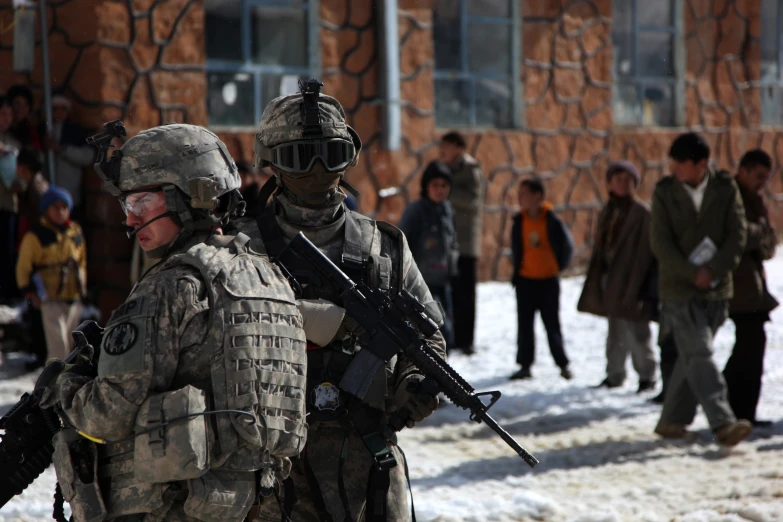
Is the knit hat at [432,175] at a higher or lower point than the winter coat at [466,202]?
higher

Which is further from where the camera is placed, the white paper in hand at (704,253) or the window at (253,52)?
the window at (253,52)

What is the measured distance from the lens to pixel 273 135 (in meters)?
3.41

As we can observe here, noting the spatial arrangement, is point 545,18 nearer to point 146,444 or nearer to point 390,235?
point 390,235

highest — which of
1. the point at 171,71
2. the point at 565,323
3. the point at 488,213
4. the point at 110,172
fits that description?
the point at 171,71

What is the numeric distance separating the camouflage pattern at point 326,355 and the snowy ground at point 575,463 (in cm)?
169

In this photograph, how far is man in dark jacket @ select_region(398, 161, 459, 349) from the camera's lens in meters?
7.71

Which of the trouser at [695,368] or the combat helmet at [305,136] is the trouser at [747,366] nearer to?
the trouser at [695,368]

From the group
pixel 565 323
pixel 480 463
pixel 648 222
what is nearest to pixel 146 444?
pixel 480 463

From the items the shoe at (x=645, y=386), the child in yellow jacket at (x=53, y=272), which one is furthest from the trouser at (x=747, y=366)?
the child in yellow jacket at (x=53, y=272)

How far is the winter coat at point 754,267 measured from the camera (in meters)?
6.49

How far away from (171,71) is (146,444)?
719 centimetres

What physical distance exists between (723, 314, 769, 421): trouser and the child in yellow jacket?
443cm

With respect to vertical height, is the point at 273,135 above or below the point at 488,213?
above

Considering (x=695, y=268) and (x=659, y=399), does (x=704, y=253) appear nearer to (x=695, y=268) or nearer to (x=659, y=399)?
(x=695, y=268)
